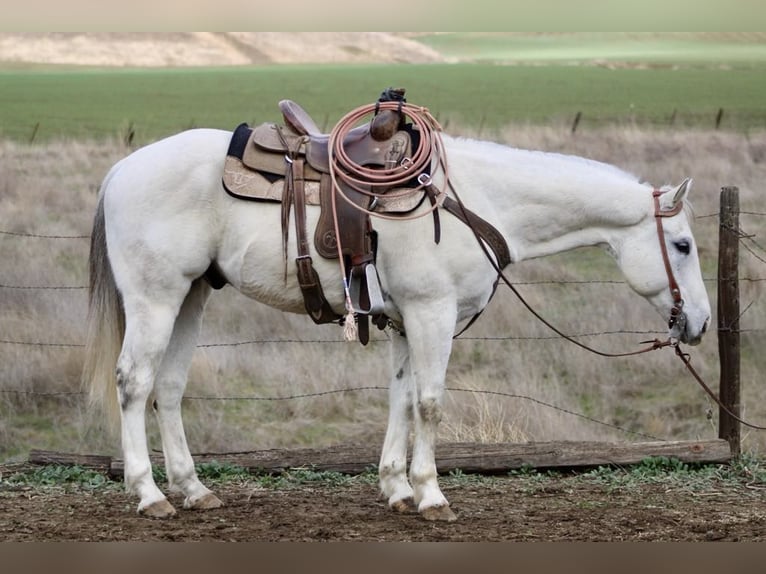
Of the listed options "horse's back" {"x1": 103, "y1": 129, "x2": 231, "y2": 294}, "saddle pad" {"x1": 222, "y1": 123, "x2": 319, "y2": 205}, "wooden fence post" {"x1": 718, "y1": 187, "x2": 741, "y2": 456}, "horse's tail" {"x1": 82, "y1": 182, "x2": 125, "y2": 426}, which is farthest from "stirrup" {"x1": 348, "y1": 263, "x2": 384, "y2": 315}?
"wooden fence post" {"x1": 718, "y1": 187, "x2": 741, "y2": 456}

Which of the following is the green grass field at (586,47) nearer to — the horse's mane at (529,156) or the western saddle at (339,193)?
the horse's mane at (529,156)

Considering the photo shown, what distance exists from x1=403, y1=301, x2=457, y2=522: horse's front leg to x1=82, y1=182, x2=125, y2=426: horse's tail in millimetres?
1309

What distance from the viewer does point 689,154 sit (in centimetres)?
1244

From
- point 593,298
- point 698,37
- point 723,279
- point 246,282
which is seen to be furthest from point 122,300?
point 698,37

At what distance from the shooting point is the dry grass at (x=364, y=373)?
6.57 meters

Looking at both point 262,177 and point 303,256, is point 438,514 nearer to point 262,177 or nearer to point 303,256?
point 303,256

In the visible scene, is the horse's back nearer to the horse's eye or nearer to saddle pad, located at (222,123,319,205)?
saddle pad, located at (222,123,319,205)

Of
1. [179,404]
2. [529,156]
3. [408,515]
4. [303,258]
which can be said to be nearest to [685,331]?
[529,156]

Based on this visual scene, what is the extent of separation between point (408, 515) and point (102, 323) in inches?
63.1

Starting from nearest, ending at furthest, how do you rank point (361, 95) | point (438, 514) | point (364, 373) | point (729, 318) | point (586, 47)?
point (438, 514), point (729, 318), point (364, 373), point (586, 47), point (361, 95)

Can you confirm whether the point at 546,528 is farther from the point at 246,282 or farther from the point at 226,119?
the point at 226,119

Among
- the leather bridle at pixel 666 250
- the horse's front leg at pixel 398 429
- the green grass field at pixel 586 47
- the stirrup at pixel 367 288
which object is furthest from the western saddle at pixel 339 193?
the green grass field at pixel 586 47

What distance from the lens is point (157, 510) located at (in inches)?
169

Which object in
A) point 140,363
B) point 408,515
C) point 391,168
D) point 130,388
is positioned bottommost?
A: point 408,515
